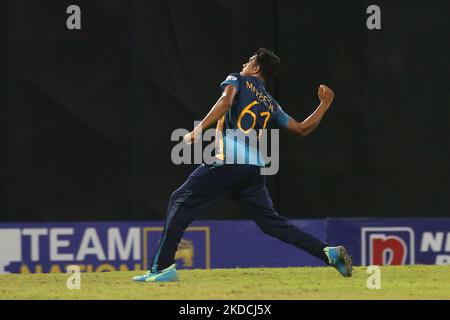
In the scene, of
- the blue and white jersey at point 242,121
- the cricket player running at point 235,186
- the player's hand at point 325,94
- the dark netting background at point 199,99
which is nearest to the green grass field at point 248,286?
the cricket player running at point 235,186

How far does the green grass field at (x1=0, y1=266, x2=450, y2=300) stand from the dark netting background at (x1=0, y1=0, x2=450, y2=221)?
187 cm

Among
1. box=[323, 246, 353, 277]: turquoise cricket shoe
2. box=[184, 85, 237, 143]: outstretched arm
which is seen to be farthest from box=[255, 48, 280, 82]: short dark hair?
box=[323, 246, 353, 277]: turquoise cricket shoe

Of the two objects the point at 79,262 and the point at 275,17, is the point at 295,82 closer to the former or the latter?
the point at 275,17

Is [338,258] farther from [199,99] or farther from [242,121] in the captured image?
[199,99]

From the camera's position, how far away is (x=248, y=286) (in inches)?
276

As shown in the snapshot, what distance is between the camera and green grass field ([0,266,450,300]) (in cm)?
650

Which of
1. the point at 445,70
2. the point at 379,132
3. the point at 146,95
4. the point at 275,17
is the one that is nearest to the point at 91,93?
the point at 146,95

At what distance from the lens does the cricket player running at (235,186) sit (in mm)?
6836

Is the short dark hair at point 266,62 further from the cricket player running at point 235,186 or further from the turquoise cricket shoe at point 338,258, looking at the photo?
the turquoise cricket shoe at point 338,258

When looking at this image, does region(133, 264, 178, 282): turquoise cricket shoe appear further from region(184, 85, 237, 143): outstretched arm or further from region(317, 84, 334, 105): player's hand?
region(317, 84, 334, 105): player's hand

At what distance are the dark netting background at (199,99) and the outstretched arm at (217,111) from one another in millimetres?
3161

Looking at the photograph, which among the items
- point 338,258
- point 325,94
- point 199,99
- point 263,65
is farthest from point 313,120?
point 199,99

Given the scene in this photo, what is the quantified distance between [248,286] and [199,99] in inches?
129

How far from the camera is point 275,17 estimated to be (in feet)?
32.7
